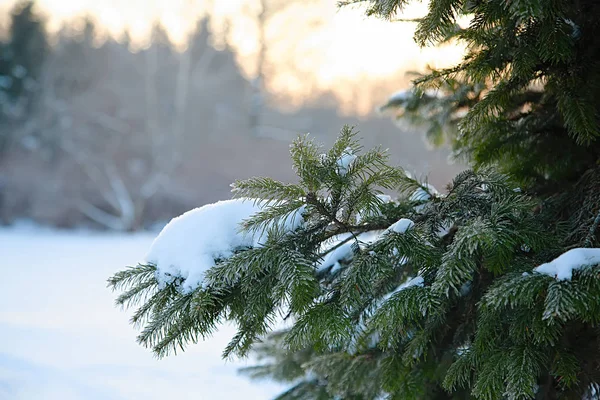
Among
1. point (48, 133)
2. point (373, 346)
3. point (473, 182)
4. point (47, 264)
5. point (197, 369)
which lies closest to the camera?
point (473, 182)

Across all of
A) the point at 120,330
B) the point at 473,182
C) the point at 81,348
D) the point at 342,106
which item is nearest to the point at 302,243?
the point at 473,182

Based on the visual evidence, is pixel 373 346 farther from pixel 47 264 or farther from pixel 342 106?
pixel 342 106

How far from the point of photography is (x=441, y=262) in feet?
4.21

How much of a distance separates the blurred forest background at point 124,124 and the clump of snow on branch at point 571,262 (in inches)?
660

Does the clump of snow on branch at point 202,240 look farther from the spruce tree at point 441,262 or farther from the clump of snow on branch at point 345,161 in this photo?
the clump of snow on branch at point 345,161

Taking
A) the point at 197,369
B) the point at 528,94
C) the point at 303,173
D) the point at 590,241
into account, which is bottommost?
the point at 590,241

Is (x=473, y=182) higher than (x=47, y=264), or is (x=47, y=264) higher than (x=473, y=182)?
(x=47, y=264)

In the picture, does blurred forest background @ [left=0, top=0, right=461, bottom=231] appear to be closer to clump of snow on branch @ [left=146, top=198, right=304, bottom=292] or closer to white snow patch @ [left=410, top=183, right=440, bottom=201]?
white snow patch @ [left=410, top=183, right=440, bottom=201]

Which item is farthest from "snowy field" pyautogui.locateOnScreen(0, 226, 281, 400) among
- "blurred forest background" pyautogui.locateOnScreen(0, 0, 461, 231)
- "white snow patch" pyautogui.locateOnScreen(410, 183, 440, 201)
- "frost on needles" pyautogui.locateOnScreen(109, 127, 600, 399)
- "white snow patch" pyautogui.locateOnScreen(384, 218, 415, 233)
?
"blurred forest background" pyautogui.locateOnScreen(0, 0, 461, 231)

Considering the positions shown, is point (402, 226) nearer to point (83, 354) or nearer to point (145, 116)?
point (83, 354)

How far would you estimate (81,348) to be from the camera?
5820 millimetres

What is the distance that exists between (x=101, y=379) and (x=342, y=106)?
1749cm

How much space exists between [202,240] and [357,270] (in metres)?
0.46

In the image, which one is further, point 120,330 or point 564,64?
point 120,330
